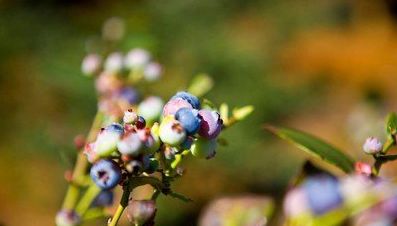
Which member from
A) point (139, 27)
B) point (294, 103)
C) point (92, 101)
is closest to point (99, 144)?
point (139, 27)

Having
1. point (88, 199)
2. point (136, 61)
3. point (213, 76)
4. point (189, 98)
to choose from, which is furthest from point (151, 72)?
point (213, 76)

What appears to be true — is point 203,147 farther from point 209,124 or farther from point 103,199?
point 103,199

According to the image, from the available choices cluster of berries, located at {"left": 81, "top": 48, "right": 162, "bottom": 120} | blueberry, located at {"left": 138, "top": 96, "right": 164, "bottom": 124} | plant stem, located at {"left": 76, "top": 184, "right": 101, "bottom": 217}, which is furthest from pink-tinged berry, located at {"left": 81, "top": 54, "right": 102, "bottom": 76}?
blueberry, located at {"left": 138, "top": 96, "right": 164, "bottom": 124}

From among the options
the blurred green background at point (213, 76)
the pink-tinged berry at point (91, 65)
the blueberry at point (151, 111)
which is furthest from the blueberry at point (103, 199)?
the blurred green background at point (213, 76)

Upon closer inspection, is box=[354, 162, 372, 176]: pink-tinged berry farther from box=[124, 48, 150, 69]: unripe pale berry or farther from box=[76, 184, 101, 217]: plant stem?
box=[124, 48, 150, 69]: unripe pale berry

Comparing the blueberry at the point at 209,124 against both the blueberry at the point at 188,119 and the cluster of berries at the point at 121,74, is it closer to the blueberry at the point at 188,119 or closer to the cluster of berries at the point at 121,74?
the blueberry at the point at 188,119

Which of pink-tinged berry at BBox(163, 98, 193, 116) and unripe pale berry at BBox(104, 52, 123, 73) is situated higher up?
pink-tinged berry at BBox(163, 98, 193, 116)

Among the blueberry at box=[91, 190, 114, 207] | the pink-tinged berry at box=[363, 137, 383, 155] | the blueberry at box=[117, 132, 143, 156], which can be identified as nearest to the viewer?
the blueberry at box=[117, 132, 143, 156]
